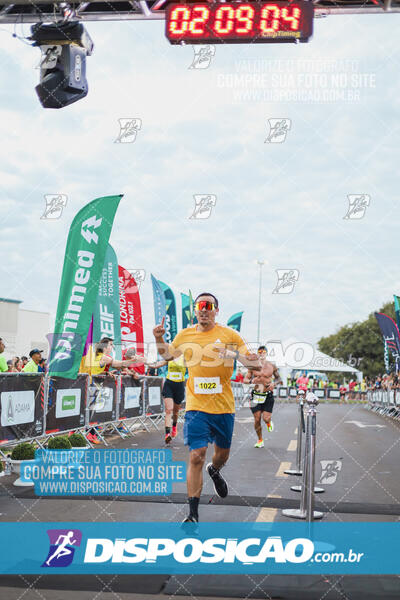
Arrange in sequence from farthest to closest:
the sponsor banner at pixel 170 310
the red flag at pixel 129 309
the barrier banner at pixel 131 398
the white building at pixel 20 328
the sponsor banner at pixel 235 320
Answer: the white building at pixel 20 328
the sponsor banner at pixel 235 320
the sponsor banner at pixel 170 310
the red flag at pixel 129 309
the barrier banner at pixel 131 398

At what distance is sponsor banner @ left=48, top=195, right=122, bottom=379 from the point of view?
413 inches

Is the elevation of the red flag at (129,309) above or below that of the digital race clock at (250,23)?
below

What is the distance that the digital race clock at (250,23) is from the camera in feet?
23.3

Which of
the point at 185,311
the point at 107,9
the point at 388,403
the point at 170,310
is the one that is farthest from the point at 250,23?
the point at 388,403

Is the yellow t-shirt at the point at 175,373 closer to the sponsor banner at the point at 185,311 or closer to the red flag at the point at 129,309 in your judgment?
the red flag at the point at 129,309

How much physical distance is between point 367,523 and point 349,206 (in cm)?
1289

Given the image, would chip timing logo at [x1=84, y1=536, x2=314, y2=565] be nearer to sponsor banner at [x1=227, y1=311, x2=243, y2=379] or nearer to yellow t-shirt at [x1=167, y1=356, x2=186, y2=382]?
yellow t-shirt at [x1=167, y1=356, x2=186, y2=382]

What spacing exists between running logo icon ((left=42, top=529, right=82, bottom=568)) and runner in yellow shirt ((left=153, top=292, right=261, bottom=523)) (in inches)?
A: 43.7

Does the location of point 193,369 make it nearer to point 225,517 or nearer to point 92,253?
point 225,517

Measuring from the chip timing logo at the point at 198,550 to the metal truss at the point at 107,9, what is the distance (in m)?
6.13

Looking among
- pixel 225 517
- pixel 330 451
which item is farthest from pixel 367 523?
pixel 330 451

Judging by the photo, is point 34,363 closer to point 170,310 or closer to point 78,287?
point 78,287

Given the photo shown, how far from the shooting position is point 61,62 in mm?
7633

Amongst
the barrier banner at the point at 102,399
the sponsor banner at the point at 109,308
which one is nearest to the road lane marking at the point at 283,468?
the barrier banner at the point at 102,399
